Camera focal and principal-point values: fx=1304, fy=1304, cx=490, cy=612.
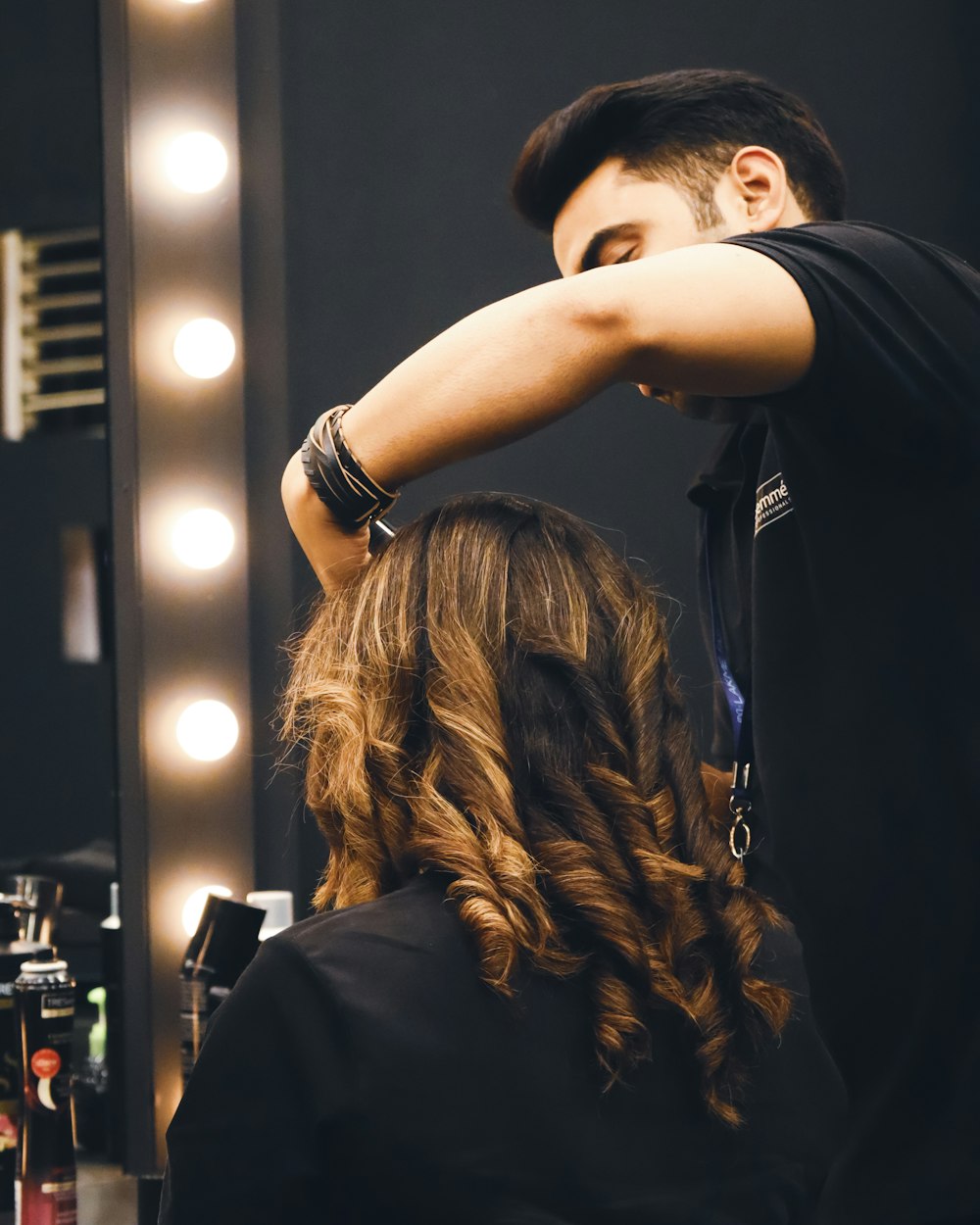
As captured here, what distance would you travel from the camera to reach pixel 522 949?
2.36 feet

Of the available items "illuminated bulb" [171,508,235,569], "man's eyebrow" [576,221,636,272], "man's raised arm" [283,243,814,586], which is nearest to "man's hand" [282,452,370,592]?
"man's raised arm" [283,243,814,586]

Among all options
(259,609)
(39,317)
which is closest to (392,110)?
(39,317)

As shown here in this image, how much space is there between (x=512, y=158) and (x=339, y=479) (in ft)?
3.40

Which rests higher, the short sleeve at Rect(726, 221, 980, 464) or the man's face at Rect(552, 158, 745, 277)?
the man's face at Rect(552, 158, 745, 277)

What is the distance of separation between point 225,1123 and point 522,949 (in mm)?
186

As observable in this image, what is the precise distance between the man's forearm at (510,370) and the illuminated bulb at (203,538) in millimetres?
895

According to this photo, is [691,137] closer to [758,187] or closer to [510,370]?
[758,187]

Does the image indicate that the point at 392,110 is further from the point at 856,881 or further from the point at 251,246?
the point at 856,881

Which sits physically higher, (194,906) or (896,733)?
(896,733)

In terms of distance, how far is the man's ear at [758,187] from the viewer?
1094 mm

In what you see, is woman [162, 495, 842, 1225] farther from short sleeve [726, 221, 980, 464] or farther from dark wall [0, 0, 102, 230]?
dark wall [0, 0, 102, 230]

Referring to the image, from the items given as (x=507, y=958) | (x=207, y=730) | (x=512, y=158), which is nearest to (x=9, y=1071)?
(x=207, y=730)

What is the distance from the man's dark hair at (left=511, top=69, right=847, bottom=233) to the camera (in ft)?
3.67

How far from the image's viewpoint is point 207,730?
1498 millimetres
